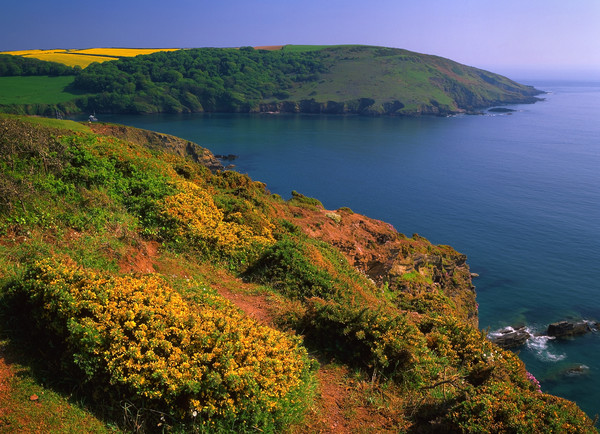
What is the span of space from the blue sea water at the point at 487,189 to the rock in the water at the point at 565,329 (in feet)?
2.66

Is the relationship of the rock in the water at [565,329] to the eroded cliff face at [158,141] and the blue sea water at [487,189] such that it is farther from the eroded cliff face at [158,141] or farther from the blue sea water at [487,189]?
the eroded cliff face at [158,141]

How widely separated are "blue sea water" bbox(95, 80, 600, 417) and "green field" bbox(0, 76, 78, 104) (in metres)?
27.9

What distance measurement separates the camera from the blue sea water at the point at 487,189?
38.8 meters

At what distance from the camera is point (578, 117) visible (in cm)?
15388

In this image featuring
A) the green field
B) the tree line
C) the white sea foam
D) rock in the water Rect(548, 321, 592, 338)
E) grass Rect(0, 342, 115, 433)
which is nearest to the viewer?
grass Rect(0, 342, 115, 433)

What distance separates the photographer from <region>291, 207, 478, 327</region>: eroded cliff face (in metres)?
24.5

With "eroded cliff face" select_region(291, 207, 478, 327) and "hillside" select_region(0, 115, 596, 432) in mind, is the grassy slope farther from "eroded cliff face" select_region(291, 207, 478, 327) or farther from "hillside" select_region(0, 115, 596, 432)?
"hillside" select_region(0, 115, 596, 432)

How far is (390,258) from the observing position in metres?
27.2

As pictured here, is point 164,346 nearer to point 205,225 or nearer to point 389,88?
point 205,225

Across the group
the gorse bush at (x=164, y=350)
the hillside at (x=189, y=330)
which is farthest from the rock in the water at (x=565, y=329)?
the gorse bush at (x=164, y=350)

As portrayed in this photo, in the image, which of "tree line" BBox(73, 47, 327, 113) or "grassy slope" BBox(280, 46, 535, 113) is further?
"grassy slope" BBox(280, 46, 535, 113)

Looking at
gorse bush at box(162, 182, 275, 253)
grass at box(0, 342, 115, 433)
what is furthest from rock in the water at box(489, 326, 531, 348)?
grass at box(0, 342, 115, 433)

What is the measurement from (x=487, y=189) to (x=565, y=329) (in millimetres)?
42305

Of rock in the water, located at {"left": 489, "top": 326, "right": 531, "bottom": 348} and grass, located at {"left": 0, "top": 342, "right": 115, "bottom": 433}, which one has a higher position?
grass, located at {"left": 0, "top": 342, "right": 115, "bottom": 433}
